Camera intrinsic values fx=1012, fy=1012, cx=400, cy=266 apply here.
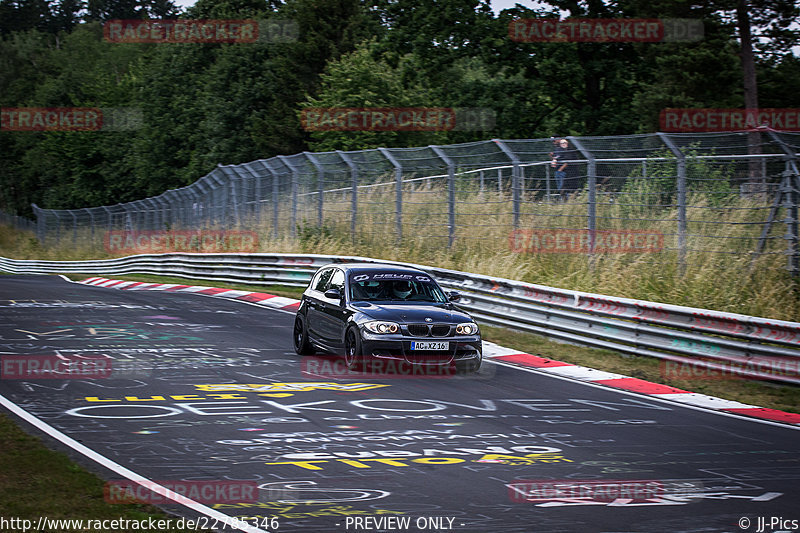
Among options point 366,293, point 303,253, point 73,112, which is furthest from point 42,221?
point 366,293

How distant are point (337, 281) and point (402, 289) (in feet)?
3.34

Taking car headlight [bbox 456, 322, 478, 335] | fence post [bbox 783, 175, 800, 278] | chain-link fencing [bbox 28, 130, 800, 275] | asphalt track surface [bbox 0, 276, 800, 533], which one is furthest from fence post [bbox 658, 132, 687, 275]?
car headlight [bbox 456, 322, 478, 335]

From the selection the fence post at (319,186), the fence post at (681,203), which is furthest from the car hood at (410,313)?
the fence post at (319,186)

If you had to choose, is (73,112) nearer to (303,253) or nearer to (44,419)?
(303,253)

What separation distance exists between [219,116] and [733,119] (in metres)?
38.7

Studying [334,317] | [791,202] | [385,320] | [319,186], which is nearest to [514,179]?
[791,202]

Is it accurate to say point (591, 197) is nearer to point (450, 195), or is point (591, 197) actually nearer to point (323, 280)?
point (450, 195)

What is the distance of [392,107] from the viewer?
4712 centimetres

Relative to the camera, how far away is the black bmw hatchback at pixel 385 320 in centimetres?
1238

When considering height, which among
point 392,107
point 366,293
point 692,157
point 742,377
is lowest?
point 742,377

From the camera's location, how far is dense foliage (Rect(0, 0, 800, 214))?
126ft

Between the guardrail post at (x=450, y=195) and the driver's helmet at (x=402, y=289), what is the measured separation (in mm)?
7267

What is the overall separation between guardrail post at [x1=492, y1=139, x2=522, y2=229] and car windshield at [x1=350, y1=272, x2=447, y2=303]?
18.4 feet

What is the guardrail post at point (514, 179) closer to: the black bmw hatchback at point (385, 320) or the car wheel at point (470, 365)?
the black bmw hatchback at point (385, 320)
